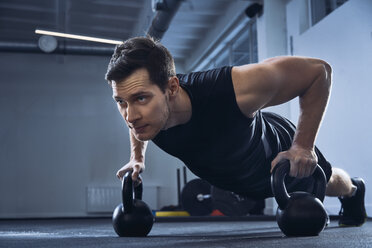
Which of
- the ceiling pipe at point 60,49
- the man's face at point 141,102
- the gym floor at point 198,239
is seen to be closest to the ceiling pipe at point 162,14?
the ceiling pipe at point 60,49

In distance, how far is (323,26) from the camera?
169 inches

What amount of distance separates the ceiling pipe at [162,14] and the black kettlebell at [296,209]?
356 centimetres

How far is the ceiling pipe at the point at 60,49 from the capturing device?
22.0 ft

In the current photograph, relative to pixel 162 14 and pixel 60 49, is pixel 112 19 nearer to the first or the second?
pixel 60 49

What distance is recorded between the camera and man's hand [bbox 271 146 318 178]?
4.84 feet

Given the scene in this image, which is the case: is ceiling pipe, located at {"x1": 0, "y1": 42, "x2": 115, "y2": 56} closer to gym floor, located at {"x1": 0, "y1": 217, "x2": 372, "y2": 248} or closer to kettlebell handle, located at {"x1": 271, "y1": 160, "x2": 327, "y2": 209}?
→ gym floor, located at {"x1": 0, "y1": 217, "x2": 372, "y2": 248}

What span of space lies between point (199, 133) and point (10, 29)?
6.24 meters

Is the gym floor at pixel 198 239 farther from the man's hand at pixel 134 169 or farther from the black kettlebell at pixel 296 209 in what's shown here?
the man's hand at pixel 134 169

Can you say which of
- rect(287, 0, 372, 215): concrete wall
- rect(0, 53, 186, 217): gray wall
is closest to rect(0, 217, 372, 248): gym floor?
rect(287, 0, 372, 215): concrete wall

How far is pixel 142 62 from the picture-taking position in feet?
4.75

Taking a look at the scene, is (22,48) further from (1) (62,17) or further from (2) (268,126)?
(2) (268,126)

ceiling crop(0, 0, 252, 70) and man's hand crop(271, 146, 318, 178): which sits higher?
ceiling crop(0, 0, 252, 70)

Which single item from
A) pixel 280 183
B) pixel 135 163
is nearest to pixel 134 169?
pixel 135 163

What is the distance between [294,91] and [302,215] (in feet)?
1.40
